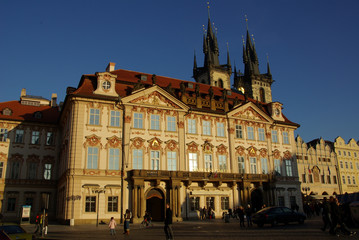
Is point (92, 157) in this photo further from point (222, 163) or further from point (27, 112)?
point (27, 112)

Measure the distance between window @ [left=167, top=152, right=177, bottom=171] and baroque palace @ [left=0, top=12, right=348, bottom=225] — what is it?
0.12 metres

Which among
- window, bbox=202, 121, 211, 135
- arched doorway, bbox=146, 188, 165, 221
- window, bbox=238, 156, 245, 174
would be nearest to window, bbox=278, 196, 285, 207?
window, bbox=238, 156, 245, 174

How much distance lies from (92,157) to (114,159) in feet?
7.62

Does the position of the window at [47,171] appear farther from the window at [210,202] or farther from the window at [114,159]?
the window at [210,202]

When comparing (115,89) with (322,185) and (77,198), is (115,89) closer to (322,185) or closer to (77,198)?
(77,198)

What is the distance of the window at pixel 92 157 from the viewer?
3541 centimetres

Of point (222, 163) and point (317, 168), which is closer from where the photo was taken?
point (222, 163)

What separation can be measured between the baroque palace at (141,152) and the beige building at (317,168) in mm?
23982

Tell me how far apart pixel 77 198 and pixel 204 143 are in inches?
643

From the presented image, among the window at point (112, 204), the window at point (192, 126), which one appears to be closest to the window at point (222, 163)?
the window at point (192, 126)

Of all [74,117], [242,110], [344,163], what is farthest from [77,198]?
[344,163]

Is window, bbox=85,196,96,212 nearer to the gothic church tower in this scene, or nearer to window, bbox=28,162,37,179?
window, bbox=28,162,37,179

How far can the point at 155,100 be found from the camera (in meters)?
40.2

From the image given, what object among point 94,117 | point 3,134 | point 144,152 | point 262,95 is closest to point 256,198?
point 144,152
